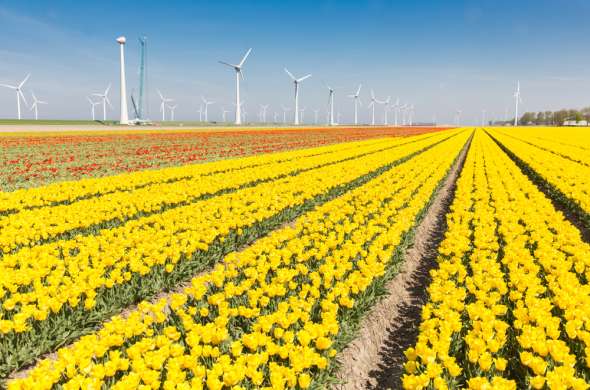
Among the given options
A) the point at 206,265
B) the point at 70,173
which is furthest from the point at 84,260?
the point at 70,173

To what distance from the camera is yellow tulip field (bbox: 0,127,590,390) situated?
3857 millimetres

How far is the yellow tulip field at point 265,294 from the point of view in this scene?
3.86 metres

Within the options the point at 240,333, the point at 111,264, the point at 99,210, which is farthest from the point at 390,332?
the point at 99,210

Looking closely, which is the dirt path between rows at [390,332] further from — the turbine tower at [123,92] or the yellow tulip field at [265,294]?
the turbine tower at [123,92]

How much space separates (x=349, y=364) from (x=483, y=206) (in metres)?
7.45

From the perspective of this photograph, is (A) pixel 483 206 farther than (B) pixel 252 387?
Yes

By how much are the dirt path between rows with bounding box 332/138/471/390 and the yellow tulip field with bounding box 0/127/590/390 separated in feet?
0.45

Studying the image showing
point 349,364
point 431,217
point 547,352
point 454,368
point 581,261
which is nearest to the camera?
point 454,368

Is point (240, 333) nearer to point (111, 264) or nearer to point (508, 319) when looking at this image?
point (111, 264)

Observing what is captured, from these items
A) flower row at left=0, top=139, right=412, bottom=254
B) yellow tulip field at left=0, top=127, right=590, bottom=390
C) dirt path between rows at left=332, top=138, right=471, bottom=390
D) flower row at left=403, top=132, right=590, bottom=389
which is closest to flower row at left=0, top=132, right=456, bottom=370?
yellow tulip field at left=0, top=127, right=590, bottom=390

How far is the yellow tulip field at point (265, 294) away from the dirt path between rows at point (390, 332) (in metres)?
0.14

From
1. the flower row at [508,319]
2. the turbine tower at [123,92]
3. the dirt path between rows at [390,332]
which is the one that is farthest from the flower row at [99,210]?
the turbine tower at [123,92]

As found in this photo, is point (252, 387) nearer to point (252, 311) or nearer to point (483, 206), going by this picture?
point (252, 311)

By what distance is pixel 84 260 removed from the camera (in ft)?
21.0
